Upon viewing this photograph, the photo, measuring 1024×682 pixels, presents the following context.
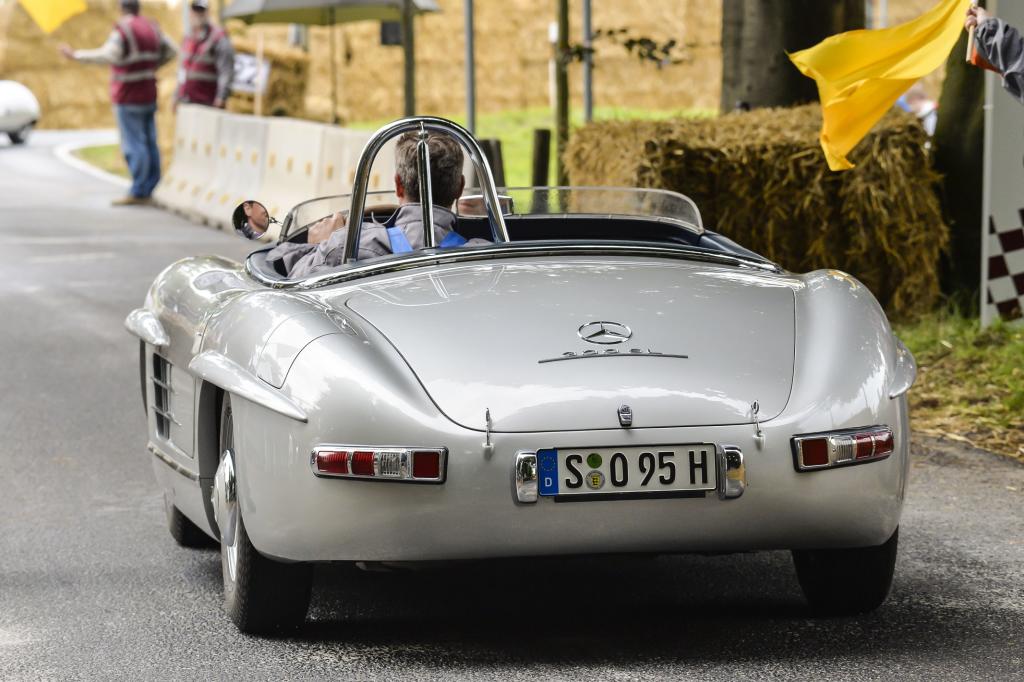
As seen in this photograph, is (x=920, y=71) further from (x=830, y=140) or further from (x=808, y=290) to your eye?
(x=808, y=290)

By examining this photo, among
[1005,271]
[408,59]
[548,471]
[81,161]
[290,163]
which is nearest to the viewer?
[548,471]

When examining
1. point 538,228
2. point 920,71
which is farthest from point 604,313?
point 920,71

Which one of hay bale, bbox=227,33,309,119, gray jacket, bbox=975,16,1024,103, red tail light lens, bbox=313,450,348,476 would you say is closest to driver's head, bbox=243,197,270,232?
red tail light lens, bbox=313,450,348,476

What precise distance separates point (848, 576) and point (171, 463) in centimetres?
202

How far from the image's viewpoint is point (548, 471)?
13.1 ft

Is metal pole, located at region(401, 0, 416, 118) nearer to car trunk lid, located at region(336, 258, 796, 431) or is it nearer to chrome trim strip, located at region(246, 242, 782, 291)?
chrome trim strip, located at region(246, 242, 782, 291)

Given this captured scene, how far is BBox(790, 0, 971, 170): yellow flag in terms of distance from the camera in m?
7.27

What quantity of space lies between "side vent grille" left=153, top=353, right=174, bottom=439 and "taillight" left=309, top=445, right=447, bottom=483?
1.36 meters

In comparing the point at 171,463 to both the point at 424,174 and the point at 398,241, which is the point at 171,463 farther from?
the point at 424,174

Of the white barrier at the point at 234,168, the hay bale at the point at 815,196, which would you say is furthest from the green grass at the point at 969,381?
the white barrier at the point at 234,168

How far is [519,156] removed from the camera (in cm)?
2761

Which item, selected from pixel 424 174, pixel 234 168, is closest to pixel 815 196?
pixel 424 174

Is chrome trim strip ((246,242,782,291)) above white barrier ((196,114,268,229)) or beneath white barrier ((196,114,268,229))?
above

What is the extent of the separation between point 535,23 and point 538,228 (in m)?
37.8
